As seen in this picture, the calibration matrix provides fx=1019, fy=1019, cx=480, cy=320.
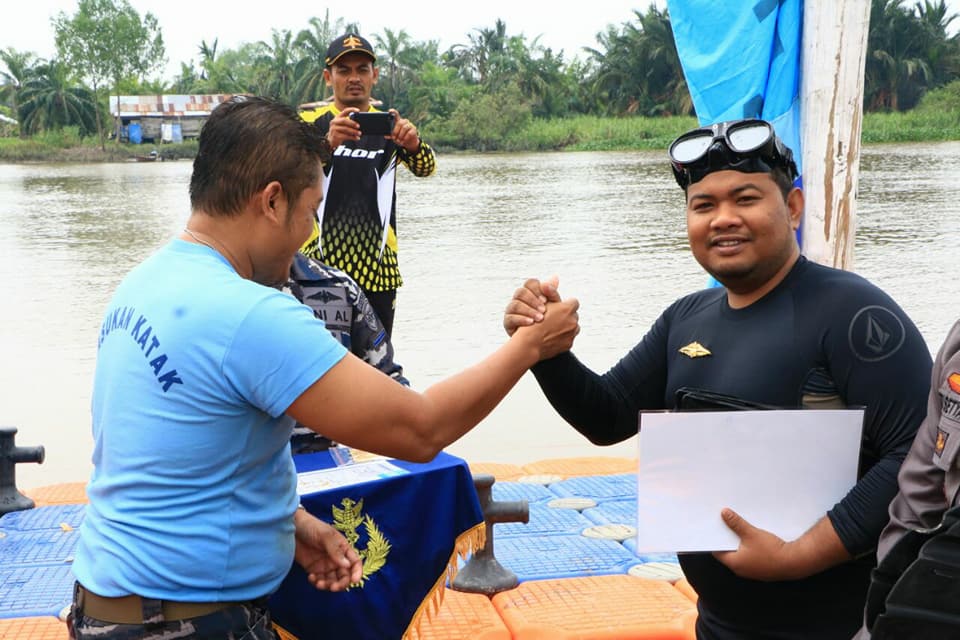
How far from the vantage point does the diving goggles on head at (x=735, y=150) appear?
76.9 inches

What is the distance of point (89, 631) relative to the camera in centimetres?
173

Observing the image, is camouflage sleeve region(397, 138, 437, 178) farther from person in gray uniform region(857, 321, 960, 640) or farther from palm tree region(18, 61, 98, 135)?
palm tree region(18, 61, 98, 135)

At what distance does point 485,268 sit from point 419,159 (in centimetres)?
950

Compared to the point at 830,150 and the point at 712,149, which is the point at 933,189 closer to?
the point at 830,150

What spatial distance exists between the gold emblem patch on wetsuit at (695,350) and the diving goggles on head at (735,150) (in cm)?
33

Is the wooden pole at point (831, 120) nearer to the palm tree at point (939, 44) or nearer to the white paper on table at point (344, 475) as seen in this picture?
the white paper on table at point (344, 475)

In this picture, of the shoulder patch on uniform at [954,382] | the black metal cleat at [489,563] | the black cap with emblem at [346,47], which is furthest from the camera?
the black cap with emblem at [346,47]

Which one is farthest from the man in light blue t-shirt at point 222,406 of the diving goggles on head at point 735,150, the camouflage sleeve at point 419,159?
the camouflage sleeve at point 419,159

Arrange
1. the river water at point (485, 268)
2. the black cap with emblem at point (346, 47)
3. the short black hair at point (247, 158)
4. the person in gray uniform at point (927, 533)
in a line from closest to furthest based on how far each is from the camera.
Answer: the person in gray uniform at point (927, 533) → the short black hair at point (247, 158) → the black cap with emblem at point (346, 47) → the river water at point (485, 268)

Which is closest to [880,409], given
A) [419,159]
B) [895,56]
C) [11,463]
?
[419,159]

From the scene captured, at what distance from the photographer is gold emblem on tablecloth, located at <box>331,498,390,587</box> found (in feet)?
7.54

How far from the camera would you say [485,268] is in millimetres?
14336

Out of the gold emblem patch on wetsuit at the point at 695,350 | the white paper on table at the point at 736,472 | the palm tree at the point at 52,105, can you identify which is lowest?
the white paper on table at the point at 736,472

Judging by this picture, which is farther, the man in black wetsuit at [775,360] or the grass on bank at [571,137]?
the grass on bank at [571,137]
